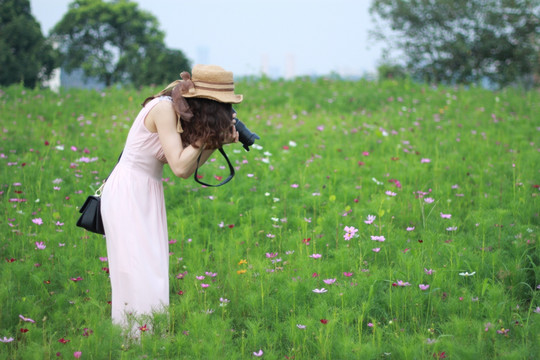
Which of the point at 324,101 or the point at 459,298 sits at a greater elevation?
the point at 324,101

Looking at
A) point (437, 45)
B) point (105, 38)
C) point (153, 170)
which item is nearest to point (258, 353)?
point (153, 170)

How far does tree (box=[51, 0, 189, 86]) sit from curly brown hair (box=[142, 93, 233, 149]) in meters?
32.9

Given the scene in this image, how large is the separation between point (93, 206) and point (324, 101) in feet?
23.0

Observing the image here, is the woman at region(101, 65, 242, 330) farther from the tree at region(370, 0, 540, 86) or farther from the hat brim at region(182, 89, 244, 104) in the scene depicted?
the tree at region(370, 0, 540, 86)

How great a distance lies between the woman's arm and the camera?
100 inches

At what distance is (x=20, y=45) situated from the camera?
26.2 m

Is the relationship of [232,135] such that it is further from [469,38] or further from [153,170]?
[469,38]

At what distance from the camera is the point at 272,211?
180 inches

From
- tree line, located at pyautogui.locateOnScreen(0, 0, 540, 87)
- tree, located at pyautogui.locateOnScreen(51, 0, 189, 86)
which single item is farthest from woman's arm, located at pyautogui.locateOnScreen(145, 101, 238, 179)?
tree, located at pyautogui.locateOnScreen(51, 0, 189, 86)

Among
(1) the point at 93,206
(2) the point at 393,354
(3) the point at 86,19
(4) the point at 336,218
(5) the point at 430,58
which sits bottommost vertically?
(2) the point at 393,354

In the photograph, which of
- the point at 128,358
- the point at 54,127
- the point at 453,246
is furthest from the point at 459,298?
the point at 54,127

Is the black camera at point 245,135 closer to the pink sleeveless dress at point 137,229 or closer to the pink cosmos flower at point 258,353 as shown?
the pink sleeveless dress at point 137,229

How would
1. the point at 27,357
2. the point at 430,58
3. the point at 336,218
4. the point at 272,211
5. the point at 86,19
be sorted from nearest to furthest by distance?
the point at 27,357 < the point at 336,218 < the point at 272,211 < the point at 430,58 < the point at 86,19

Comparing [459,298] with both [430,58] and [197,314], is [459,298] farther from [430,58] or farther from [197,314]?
[430,58]
